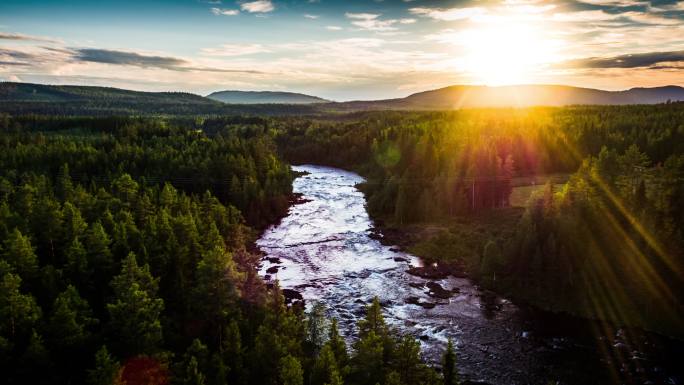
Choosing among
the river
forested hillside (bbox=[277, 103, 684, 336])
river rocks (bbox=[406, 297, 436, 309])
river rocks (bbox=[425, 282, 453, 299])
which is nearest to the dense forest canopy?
forested hillside (bbox=[277, 103, 684, 336])

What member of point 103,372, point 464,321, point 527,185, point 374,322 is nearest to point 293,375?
point 374,322

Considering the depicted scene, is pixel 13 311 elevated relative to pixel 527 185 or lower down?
lower down

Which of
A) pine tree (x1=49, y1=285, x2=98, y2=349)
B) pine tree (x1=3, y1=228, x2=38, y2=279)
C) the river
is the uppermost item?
pine tree (x1=3, y1=228, x2=38, y2=279)

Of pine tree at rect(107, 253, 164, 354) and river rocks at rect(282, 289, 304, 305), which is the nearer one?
pine tree at rect(107, 253, 164, 354)

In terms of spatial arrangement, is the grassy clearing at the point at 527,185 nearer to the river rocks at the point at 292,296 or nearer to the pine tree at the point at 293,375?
the river rocks at the point at 292,296

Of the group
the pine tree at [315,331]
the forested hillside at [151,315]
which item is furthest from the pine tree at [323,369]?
the pine tree at [315,331]

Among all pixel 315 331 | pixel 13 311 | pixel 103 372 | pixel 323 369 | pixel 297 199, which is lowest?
pixel 315 331

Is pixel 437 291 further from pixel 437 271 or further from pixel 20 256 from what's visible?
pixel 20 256

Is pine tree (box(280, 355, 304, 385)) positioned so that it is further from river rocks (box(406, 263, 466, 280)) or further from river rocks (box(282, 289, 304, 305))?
river rocks (box(406, 263, 466, 280))

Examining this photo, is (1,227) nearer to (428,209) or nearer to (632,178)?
(428,209)
